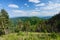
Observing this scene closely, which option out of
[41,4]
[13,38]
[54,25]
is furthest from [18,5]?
[13,38]

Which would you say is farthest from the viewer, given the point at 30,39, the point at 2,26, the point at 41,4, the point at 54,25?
the point at 2,26

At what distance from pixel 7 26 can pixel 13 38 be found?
5.06m

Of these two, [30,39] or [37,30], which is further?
[37,30]

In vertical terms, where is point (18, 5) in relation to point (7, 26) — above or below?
above

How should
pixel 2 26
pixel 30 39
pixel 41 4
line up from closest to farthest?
pixel 30 39 → pixel 41 4 → pixel 2 26

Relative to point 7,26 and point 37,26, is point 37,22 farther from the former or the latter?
point 7,26

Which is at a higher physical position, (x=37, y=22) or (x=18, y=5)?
(x=18, y=5)

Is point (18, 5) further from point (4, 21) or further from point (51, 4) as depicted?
Result: point (4, 21)

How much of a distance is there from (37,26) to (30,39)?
197 centimetres

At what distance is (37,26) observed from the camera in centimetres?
577

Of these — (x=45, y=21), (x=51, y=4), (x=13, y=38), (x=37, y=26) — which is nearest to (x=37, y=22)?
(x=37, y=26)

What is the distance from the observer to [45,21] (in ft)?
17.6

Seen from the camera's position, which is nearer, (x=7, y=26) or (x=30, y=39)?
(x=30, y=39)

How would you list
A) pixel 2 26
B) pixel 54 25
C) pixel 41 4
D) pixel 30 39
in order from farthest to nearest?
pixel 2 26
pixel 41 4
pixel 54 25
pixel 30 39
